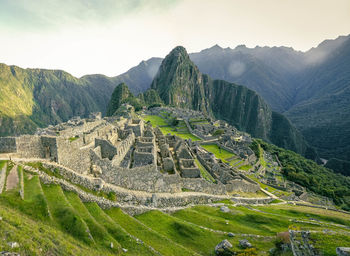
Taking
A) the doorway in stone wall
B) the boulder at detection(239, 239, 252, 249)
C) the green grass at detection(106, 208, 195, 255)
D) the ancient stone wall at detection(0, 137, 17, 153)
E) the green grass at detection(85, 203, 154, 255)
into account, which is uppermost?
the ancient stone wall at detection(0, 137, 17, 153)

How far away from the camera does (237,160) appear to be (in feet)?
192

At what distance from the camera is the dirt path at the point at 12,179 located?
11.4m

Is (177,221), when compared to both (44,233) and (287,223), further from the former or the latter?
(287,223)

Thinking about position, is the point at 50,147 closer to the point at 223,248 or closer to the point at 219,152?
the point at 223,248

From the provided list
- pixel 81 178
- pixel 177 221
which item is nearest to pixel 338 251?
Result: pixel 177 221

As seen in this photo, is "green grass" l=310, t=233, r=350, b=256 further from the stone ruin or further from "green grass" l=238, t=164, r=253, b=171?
"green grass" l=238, t=164, r=253, b=171

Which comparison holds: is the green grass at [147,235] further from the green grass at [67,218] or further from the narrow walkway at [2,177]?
the narrow walkway at [2,177]

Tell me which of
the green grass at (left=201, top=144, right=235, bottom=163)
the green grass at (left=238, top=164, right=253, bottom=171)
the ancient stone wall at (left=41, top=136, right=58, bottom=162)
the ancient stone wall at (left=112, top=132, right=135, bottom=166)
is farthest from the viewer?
the green grass at (left=201, top=144, right=235, bottom=163)

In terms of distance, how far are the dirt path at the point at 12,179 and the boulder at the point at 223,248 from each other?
14.2m

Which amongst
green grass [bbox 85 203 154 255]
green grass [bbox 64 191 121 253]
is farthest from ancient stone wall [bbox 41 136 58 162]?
green grass [bbox 85 203 154 255]

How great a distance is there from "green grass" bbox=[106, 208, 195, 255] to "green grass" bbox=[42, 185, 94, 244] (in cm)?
358

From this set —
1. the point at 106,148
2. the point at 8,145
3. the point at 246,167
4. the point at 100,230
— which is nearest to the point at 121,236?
the point at 100,230

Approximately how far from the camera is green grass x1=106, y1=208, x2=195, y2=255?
43.2 feet

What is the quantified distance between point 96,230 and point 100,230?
9.1 inches
